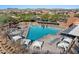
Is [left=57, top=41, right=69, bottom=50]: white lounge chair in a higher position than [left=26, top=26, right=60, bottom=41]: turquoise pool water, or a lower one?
lower

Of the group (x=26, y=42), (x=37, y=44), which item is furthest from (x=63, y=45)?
(x=26, y=42)

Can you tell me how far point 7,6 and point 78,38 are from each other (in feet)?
2.30

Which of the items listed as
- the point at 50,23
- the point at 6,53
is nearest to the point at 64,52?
the point at 50,23

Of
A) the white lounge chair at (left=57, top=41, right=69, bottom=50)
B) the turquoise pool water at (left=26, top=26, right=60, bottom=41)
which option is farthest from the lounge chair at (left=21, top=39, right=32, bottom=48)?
the white lounge chair at (left=57, top=41, right=69, bottom=50)

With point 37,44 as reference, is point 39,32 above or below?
above

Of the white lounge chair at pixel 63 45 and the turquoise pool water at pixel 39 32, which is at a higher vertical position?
the turquoise pool water at pixel 39 32

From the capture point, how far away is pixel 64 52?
3.45 m

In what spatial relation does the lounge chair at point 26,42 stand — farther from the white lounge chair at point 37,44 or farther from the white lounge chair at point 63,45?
the white lounge chair at point 63,45

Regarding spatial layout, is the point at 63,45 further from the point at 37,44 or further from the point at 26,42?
the point at 26,42

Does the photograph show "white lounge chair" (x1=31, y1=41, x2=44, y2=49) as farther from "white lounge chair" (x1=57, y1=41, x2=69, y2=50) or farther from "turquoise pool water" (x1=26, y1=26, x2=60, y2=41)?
"white lounge chair" (x1=57, y1=41, x2=69, y2=50)

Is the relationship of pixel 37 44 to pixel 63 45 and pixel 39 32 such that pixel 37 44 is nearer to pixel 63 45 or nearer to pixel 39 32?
pixel 39 32

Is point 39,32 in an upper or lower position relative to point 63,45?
upper

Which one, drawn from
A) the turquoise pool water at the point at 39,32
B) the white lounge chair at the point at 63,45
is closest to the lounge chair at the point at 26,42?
the turquoise pool water at the point at 39,32
